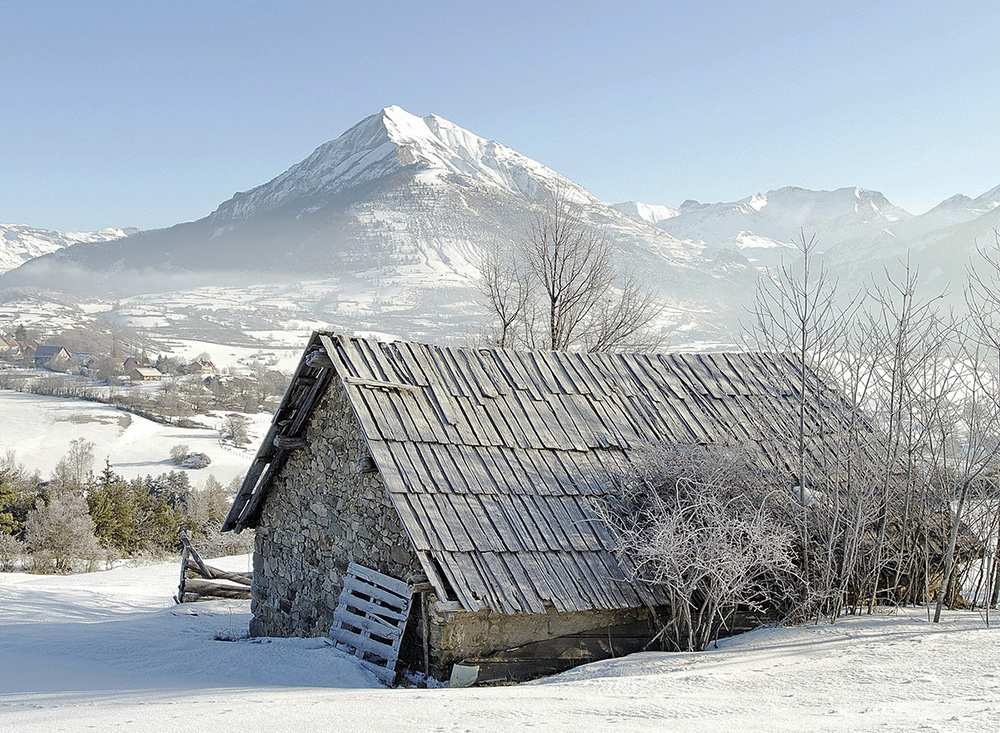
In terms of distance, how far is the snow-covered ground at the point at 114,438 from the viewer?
63.1 m

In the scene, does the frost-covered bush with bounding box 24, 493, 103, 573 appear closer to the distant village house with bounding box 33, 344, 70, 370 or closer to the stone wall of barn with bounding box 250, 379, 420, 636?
the stone wall of barn with bounding box 250, 379, 420, 636

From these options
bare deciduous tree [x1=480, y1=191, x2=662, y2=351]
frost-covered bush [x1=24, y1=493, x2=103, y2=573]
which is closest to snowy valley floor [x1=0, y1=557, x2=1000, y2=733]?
bare deciduous tree [x1=480, y1=191, x2=662, y2=351]

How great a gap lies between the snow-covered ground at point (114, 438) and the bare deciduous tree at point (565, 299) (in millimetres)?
40701

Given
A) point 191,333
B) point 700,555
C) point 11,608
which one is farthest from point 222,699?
point 191,333

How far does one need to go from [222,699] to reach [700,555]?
4312 millimetres

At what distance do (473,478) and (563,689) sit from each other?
8.87ft

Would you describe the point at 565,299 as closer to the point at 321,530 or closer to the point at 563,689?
the point at 321,530

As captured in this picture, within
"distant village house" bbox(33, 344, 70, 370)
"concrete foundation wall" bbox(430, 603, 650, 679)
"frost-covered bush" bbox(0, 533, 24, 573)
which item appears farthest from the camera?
"distant village house" bbox(33, 344, 70, 370)

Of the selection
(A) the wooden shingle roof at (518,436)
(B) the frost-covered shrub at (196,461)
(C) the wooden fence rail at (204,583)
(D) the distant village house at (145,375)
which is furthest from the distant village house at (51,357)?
(A) the wooden shingle roof at (518,436)

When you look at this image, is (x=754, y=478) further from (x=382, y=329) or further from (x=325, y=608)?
(x=382, y=329)

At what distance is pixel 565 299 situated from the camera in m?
24.2

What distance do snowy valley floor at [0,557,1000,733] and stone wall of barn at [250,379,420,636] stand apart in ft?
3.26

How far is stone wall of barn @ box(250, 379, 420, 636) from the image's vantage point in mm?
8852

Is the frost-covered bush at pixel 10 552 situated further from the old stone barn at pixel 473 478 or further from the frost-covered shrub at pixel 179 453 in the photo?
the frost-covered shrub at pixel 179 453
